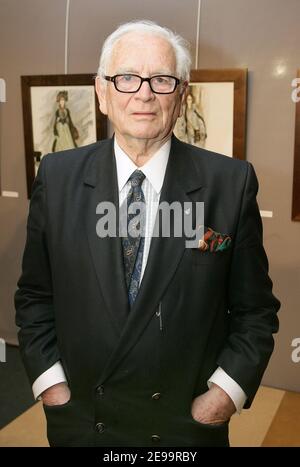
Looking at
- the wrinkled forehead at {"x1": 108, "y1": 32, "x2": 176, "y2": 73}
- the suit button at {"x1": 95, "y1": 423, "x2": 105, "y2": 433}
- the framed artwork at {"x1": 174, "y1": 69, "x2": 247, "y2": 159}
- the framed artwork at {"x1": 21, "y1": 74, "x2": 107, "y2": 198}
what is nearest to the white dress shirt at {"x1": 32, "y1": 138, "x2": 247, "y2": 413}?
the wrinkled forehead at {"x1": 108, "y1": 32, "x2": 176, "y2": 73}

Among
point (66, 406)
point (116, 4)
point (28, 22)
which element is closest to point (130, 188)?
point (66, 406)

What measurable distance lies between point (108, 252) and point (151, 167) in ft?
0.88

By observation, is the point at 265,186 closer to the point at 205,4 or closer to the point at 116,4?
the point at 205,4

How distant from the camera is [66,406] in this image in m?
1.53

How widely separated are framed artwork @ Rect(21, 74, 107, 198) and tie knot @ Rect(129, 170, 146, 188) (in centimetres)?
224

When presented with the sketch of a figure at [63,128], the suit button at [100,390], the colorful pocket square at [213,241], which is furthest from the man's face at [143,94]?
the sketch of a figure at [63,128]

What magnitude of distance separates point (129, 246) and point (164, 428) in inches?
21.1

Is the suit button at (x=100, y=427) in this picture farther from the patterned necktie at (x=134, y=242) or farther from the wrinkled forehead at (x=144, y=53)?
the wrinkled forehead at (x=144, y=53)

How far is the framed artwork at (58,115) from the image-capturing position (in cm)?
361

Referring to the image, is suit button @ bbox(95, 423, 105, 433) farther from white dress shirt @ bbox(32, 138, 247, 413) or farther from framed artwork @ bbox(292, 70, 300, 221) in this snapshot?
framed artwork @ bbox(292, 70, 300, 221)

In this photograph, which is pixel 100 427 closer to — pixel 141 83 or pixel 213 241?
pixel 213 241

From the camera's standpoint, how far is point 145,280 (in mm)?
1394

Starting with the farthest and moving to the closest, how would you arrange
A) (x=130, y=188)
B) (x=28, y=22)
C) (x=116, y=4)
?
(x=28, y=22), (x=116, y=4), (x=130, y=188)

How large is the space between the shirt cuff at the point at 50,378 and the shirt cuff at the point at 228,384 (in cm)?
44
